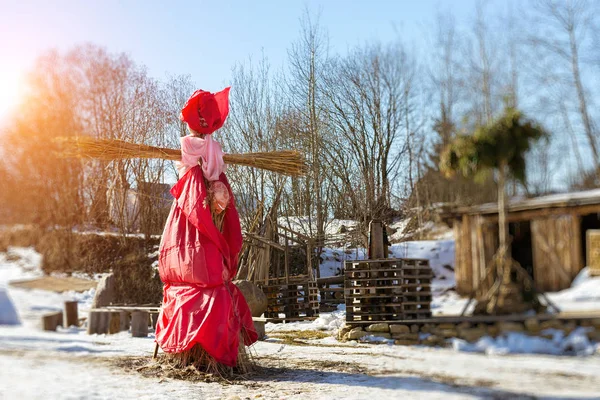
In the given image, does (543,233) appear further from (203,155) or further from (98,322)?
(98,322)

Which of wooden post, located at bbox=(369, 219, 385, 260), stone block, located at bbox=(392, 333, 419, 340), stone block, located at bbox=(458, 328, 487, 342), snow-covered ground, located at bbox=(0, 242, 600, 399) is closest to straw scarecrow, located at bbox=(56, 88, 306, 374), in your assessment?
snow-covered ground, located at bbox=(0, 242, 600, 399)

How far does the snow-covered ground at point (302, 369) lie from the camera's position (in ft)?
4.30

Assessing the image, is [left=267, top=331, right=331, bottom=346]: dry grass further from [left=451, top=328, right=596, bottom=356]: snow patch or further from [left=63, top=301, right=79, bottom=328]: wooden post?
[left=451, top=328, right=596, bottom=356]: snow patch

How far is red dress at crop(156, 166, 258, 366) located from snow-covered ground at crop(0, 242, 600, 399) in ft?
0.69

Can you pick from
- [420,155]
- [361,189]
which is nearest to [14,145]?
[420,155]

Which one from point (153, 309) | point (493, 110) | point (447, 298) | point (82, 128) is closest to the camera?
point (493, 110)

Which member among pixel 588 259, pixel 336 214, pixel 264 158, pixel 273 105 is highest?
pixel 273 105

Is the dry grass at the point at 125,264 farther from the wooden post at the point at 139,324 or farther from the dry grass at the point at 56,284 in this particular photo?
the wooden post at the point at 139,324

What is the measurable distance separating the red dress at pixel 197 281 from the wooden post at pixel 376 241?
75 centimetres

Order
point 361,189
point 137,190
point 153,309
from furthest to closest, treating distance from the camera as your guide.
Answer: point 153,309 < point 137,190 < point 361,189

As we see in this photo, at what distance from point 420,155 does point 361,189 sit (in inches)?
51.9

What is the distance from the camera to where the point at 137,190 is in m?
4.23

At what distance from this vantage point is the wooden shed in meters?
1.10

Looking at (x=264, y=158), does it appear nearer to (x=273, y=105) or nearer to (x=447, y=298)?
(x=273, y=105)
